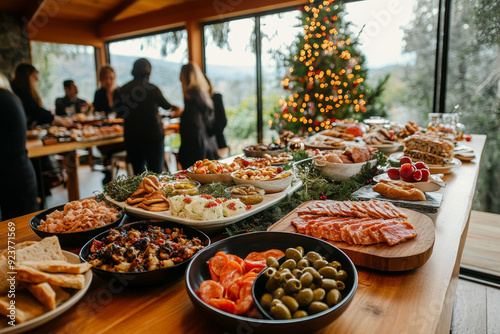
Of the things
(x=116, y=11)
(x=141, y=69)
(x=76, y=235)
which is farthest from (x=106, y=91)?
(x=76, y=235)

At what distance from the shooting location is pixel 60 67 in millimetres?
8648

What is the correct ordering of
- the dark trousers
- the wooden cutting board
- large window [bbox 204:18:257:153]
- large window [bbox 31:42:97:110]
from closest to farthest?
the wooden cutting board
the dark trousers
large window [bbox 204:18:257:153]
large window [bbox 31:42:97:110]

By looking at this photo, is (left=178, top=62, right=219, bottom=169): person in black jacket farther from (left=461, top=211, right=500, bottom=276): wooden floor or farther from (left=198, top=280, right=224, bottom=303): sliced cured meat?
(left=198, top=280, right=224, bottom=303): sliced cured meat

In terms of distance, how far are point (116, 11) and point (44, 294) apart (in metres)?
8.96

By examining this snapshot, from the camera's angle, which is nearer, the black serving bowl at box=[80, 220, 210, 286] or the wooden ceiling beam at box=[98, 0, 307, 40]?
the black serving bowl at box=[80, 220, 210, 286]

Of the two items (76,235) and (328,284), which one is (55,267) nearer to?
(76,235)

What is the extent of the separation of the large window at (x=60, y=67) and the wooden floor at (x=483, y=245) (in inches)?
351

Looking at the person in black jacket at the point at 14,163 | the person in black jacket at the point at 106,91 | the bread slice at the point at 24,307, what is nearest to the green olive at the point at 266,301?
the bread slice at the point at 24,307

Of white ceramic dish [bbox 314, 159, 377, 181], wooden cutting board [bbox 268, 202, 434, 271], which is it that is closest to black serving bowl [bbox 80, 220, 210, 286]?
wooden cutting board [bbox 268, 202, 434, 271]

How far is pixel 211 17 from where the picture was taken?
694cm

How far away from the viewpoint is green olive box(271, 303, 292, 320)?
0.81 m

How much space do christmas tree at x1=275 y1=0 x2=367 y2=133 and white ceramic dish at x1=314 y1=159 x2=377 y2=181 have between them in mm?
3000

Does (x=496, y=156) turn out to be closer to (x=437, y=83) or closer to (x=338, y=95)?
(x=437, y=83)

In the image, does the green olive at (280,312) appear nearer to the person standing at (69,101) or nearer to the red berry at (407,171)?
the red berry at (407,171)
